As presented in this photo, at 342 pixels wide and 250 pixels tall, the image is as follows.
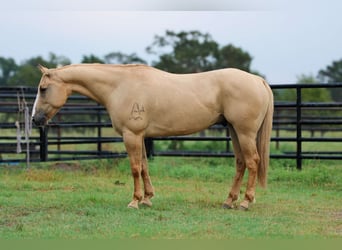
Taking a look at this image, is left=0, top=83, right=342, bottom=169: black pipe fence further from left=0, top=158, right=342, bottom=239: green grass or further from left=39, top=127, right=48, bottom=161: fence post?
left=0, top=158, right=342, bottom=239: green grass

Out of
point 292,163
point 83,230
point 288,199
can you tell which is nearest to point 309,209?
point 288,199

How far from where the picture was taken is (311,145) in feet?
56.7

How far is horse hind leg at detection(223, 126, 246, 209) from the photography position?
6.59 m

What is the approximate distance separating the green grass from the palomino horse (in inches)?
19.8

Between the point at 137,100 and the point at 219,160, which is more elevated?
the point at 137,100

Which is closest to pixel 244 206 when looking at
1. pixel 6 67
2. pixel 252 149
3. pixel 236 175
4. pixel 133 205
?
pixel 236 175

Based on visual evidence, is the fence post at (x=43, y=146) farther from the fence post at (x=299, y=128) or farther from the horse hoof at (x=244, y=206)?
the horse hoof at (x=244, y=206)

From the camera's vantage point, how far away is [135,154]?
6527 millimetres

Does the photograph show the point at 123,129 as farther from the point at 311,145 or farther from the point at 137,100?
the point at 311,145

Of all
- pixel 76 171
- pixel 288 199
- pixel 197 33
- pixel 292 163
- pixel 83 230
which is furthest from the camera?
pixel 197 33

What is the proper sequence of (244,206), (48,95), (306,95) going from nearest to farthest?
(244,206) → (48,95) → (306,95)

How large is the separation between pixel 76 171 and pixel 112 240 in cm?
565

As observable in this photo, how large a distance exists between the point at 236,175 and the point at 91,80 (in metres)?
2.13

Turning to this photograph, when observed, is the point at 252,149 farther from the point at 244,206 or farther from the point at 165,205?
the point at 165,205
